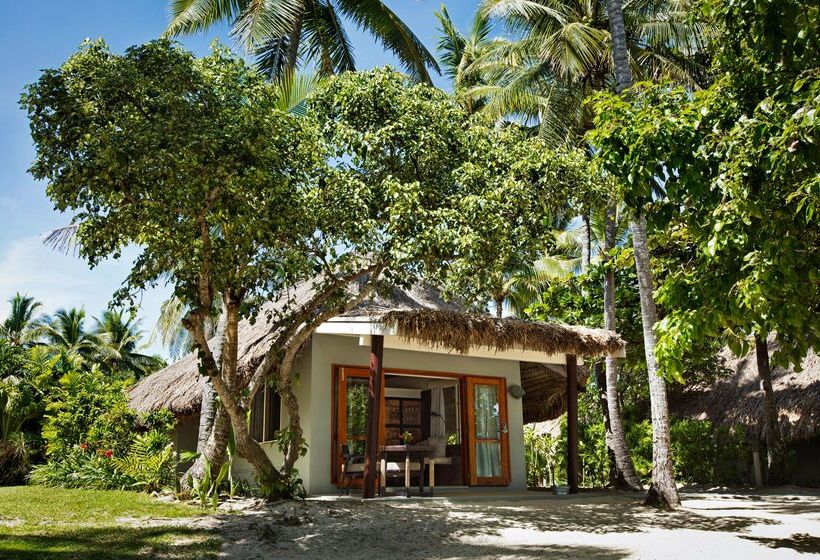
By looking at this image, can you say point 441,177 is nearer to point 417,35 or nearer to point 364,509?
point 364,509

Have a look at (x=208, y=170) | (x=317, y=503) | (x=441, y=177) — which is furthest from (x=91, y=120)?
(x=317, y=503)

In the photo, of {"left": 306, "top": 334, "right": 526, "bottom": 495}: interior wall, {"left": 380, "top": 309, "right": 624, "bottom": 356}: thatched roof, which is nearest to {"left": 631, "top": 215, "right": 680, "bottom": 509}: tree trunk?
{"left": 380, "top": 309, "right": 624, "bottom": 356}: thatched roof

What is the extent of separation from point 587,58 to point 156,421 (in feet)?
32.2

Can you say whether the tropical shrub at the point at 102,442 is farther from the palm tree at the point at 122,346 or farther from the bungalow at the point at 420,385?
the palm tree at the point at 122,346

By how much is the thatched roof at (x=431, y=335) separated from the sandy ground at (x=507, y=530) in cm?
207

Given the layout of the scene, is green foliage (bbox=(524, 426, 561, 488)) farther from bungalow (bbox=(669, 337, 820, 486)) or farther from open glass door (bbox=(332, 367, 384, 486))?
open glass door (bbox=(332, 367, 384, 486))

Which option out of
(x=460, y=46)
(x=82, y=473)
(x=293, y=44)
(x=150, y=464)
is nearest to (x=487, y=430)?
(x=150, y=464)

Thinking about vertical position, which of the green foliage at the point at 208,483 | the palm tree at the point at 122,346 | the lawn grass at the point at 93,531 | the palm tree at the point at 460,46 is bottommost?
the lawn grass at the point at 93,531

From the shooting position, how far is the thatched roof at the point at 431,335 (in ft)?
29.1

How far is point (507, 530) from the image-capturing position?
679 cm

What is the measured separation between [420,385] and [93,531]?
7.02 metres

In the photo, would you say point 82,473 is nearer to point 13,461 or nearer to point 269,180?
point 13,461

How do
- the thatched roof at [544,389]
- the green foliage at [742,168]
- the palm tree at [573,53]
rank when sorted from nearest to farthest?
the green foliage at [742,168] → the thatched roof at [544,389] → the palm tree at [573,53]

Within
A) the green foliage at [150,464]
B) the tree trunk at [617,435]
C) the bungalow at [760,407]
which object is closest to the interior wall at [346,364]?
the tree trunk at [617,435]
